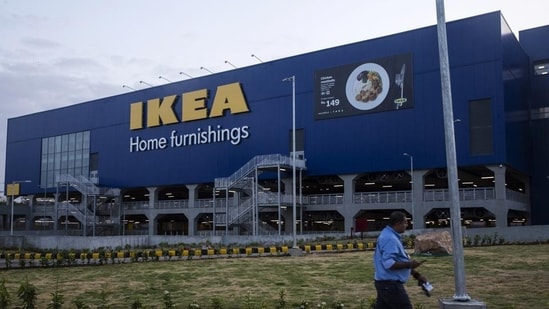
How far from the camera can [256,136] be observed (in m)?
71.1

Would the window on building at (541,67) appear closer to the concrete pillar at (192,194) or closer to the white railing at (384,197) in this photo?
the white railing at (384,197)

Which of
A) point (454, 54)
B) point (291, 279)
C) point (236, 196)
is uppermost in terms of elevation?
point (454, 54)

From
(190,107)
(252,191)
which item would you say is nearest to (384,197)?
(252,191)

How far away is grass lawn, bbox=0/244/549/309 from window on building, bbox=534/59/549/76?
155 ft

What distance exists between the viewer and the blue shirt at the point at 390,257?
8.41 m

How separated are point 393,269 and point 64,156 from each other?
92184 mm

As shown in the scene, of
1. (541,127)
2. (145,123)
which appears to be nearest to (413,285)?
(541,127)

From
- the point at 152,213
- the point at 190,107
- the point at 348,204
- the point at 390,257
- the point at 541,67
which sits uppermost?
the point at 541,67

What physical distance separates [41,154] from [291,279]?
85.8 metres

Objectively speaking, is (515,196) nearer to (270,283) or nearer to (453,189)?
(270,283)

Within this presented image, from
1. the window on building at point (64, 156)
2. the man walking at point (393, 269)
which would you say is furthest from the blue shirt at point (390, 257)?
the window on building at point (64, 156)

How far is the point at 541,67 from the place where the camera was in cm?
7006

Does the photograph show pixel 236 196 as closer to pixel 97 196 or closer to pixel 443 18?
pixel 97 196

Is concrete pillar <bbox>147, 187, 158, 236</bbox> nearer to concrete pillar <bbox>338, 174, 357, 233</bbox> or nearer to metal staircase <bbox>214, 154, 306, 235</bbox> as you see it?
metal staircase <bbox>214, 154, 306, 235</bbox>
